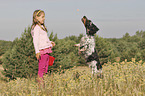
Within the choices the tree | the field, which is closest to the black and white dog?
the field

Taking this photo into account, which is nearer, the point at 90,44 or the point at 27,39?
the point at 90,44

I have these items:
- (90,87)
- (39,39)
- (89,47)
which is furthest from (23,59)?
(90,87)

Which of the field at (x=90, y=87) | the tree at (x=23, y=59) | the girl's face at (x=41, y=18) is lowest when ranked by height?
the field at (x=90, y=87)

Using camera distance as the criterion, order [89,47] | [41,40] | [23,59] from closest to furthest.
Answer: [41,40]
[89,47]
[23,59]

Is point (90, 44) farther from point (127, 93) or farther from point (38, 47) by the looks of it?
point (127, 93)

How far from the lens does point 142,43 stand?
2931 centimetres

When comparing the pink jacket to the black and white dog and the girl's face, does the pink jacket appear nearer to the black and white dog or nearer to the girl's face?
the girl's face

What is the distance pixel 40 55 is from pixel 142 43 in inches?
1077

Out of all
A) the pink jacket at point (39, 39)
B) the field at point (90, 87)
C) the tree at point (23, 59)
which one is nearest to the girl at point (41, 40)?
the pink jacket at point (39, 39)

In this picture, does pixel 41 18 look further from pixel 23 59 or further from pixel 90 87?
pixel 23 59

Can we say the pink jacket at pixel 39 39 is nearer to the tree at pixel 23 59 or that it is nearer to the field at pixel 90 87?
the field at pixel 90 87

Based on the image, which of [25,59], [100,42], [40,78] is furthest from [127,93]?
[100,42]

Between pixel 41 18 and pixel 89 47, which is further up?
pixel 41 18

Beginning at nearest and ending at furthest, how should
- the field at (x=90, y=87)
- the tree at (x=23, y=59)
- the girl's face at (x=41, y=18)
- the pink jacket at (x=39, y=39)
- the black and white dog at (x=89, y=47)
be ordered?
the field at (x=90, y=87)
the pink jacket at (x=39, y=39)
the girl's face at (x=41, y=18)
the black and white dog at (x=89, y=47)
the tree at (x=23, y=59)
